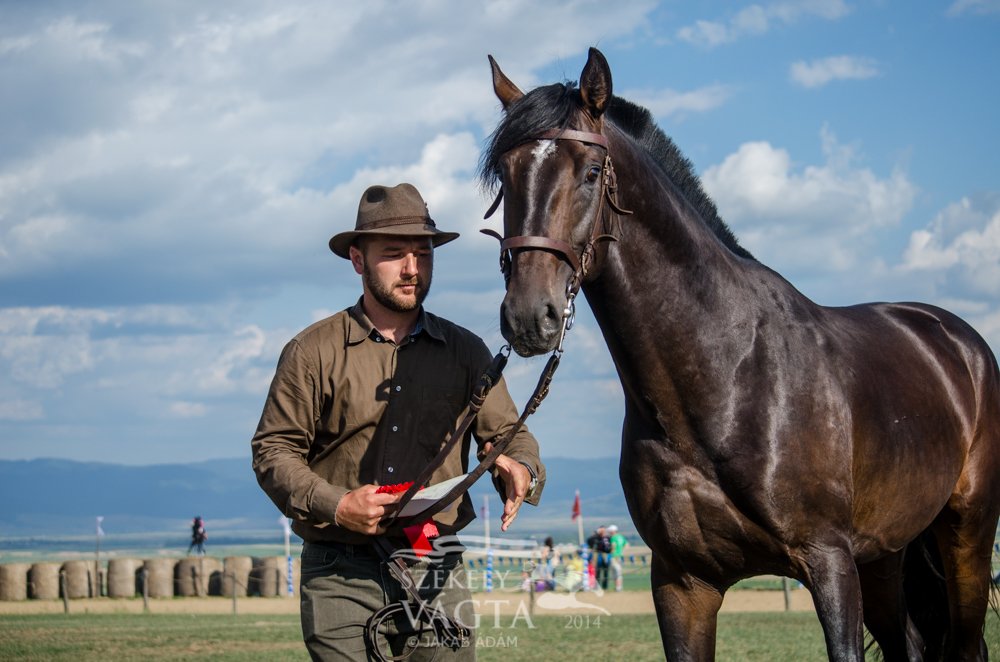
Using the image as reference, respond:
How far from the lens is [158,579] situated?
2830 centimetres

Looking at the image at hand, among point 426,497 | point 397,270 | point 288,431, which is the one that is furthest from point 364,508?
point 397,270

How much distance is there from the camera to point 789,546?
409 cm

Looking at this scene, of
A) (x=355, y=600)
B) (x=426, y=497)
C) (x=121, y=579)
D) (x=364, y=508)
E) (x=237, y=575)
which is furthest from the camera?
(x=237, y=575)

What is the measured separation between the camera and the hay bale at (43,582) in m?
27.4

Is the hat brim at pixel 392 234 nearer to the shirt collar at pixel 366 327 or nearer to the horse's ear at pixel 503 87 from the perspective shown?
the shirt collar at pixel 366 327

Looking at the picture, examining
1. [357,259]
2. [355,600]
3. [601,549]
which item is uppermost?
[357,259]

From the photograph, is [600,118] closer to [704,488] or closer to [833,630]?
[704,488]

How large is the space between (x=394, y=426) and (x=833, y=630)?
67.7 inches

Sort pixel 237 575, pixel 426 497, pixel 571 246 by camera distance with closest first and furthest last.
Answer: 1. pixel 571 246
2. pixel 426 497
3. pixel 237 575

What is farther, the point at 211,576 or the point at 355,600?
the point at 211,576

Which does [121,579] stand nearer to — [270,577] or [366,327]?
[270,577]

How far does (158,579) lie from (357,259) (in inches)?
1036

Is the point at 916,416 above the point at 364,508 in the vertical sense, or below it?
above

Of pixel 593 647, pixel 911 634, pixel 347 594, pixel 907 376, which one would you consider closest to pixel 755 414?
pixel 907 376
